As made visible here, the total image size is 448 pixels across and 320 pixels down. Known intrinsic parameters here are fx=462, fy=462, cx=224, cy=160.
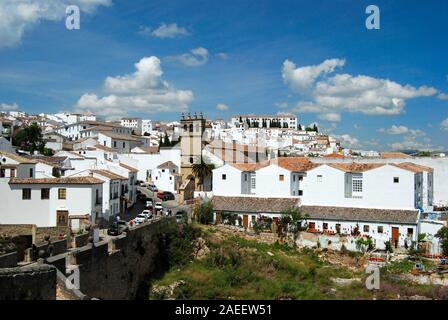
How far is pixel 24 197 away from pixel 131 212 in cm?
981

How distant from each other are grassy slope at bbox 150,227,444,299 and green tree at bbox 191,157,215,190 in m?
13.9

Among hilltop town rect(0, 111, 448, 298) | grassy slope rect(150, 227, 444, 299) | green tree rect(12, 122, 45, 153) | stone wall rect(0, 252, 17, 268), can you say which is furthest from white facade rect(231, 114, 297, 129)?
stone wall rect(0, 252, 17, 268)

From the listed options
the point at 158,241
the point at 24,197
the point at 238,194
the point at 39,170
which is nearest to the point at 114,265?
the point at 158,241

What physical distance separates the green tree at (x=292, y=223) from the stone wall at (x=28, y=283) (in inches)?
878

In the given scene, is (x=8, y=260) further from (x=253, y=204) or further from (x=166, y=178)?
(x=166, y=178)

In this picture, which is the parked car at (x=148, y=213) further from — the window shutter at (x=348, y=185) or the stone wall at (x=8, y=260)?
the stone wall at (x=8, y=260)

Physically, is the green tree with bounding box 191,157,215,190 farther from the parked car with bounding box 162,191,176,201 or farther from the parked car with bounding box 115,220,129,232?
the parked car with bounding box 115,220,129,232

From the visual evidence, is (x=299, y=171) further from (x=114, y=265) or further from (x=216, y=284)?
(x=114, y=265)

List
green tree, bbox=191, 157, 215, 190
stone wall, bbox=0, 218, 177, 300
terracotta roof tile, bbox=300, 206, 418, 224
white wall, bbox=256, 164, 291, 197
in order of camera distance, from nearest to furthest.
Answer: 1. stone wall, bbox=0, 218, 177, 300
2. terracotta roof tile, bbox=300, 206, 418, 224
3. white wall, bbox=256, 164, 291, 197
4. green tree, bbox=191, 157, 215, 190

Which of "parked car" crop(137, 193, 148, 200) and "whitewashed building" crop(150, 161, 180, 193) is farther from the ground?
"whitewashed building" crop(150, 161, 180, 193)

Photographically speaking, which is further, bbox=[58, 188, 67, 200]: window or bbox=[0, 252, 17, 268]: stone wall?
Result: bbox=[58, 188, 67, 200]: window

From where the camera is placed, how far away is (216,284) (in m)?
26.2

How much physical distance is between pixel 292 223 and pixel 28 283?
23548mm

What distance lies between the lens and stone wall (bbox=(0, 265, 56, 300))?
9945mm
